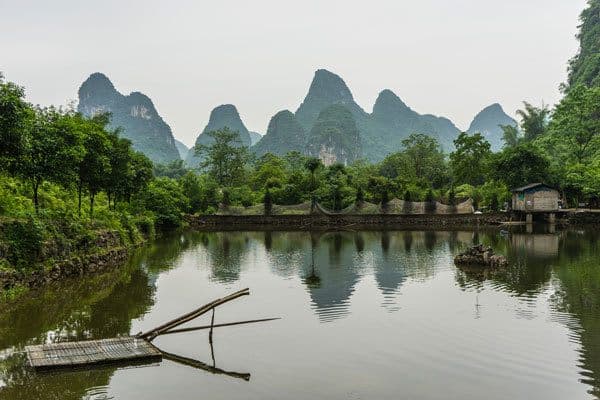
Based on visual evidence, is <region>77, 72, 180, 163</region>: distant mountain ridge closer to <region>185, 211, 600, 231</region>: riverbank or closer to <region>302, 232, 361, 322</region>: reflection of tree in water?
<region>185, 211, 600, 231</region>: riverbank

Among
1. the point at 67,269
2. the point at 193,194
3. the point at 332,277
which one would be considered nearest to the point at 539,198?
the point at 332,277

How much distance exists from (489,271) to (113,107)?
193900mm

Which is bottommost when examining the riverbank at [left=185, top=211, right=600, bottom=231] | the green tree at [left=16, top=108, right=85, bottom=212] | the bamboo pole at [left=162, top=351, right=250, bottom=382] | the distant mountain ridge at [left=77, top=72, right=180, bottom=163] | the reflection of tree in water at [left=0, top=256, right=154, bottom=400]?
the bamboo pole at [left=162, top=351, right=250, bottom=382]

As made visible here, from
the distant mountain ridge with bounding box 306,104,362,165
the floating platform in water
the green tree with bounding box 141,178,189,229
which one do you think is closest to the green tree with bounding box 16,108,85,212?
the floating platform in water

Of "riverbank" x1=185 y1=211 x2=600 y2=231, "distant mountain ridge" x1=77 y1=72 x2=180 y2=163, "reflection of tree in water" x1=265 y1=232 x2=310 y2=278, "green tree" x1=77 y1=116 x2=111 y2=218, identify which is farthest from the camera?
"distant mountain ridge" x1=77 y1=72 x2=180 y2=163

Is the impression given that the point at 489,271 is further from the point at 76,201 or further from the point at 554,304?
the point at 76,201

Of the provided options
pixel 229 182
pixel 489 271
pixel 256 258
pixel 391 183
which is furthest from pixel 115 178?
pixel 229 182

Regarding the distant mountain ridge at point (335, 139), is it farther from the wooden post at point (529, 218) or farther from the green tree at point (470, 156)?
the wooden post at point (529, 218)

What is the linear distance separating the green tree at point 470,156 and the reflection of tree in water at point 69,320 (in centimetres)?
5233

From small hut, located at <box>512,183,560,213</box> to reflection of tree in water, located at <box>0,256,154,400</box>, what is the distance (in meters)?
40.9

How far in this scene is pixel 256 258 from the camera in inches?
1167

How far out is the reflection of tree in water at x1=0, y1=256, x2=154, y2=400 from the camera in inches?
398

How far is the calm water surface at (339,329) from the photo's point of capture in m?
10.3

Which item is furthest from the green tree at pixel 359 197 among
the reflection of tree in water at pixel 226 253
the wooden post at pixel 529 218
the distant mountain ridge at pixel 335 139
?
the distant mountain ridge at pixel 335 139
